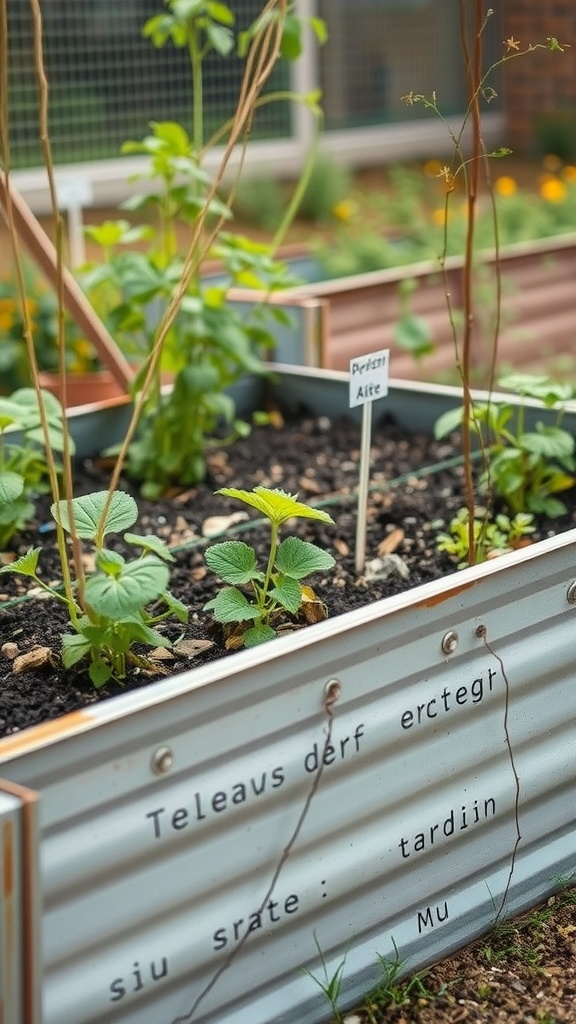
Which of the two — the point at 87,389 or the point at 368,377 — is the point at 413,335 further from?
the point at 368,377

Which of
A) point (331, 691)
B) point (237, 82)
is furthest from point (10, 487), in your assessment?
point (237, 82)

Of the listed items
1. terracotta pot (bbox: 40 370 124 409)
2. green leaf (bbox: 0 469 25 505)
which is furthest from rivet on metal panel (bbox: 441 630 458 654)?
terracotta pot (bbox: 40 370 124 409)

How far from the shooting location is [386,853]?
66.6 inches

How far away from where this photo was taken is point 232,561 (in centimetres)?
182

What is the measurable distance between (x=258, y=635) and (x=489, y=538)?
0.71m

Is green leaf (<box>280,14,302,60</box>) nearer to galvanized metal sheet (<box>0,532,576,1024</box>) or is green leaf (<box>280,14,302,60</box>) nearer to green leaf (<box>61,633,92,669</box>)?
galvanized metal sheet (<box>0,532,576,1024</box>)

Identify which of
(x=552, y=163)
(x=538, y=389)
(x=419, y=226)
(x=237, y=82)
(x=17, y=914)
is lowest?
(x=17, y=914)

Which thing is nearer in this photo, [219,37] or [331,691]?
[331,691]

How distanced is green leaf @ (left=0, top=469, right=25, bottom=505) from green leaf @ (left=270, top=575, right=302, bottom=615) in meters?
0.52

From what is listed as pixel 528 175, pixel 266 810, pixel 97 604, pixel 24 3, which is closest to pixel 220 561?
pixel 97 604

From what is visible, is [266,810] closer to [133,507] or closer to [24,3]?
[133,507]

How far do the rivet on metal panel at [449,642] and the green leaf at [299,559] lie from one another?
7.5 inches

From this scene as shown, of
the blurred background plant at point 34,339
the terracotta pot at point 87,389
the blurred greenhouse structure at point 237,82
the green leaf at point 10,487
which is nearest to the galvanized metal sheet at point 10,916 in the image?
the green leaf at point 10,487

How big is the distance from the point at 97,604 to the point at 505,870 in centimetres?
67
